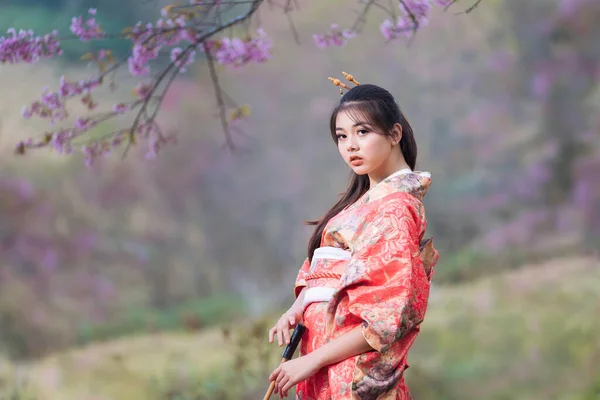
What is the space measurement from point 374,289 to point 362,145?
31cm

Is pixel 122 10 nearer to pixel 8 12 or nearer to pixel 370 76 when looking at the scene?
pixel 8 12

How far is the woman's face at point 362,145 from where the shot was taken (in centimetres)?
153

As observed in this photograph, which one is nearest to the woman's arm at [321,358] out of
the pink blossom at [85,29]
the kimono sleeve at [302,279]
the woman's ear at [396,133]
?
the kimono sleeve at [302,279]

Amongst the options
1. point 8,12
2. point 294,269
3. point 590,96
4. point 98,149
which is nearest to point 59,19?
point 8,12

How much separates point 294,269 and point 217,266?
0.40 metres

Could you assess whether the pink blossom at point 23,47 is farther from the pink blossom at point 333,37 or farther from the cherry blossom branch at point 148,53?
the pink blossom at point 333,37

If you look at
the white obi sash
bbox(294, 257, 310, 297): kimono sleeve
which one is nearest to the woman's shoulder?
the white obi sash

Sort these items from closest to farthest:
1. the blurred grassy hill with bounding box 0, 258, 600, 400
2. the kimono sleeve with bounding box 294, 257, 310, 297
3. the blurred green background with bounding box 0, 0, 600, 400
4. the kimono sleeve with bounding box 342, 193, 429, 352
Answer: the kimono sleeve with bounding box 342, 193, 429, 352, the kimono sleeve with bounding box 294, 257, 310, 297, the blurred grassy hill with bounding box 0, 258, 600, 400, the blurred green background with bounding box 0, 0, 600, 400

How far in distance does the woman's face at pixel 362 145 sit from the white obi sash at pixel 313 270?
0.56 feet

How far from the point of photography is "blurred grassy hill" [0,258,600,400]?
12.0 feet

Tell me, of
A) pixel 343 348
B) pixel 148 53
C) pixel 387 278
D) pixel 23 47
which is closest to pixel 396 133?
pixel 387 278

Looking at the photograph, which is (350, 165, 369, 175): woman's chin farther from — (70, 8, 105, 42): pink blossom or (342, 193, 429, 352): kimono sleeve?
(70, 8, 105, 42): pink blossom

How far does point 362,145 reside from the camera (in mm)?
1530

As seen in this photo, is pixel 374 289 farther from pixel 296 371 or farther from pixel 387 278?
pixel 296 371
